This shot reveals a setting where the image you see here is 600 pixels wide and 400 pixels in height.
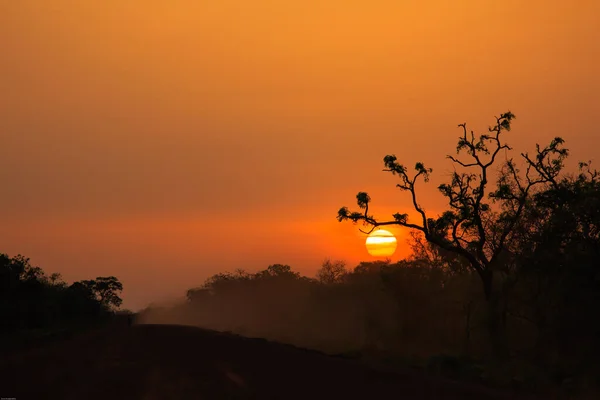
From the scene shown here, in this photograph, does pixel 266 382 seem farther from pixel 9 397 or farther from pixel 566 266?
pixel 566 266

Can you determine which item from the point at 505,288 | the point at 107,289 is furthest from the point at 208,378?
the point at 107,289

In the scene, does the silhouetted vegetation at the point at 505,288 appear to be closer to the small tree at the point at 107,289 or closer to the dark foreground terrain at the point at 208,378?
the dark foreground terrain at the point at 208,378

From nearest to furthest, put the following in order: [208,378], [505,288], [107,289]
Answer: [208,378] < [505,288] < [107,289]

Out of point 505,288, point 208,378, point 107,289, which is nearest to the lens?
point 208,378

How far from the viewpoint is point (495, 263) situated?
121ft

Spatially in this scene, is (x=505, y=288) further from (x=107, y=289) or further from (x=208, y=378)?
(x=107, y=289)

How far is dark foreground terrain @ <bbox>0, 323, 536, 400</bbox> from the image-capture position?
17.8 metres

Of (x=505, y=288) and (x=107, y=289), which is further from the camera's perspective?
(x=107, y=289)

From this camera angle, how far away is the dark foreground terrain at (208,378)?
17.8m

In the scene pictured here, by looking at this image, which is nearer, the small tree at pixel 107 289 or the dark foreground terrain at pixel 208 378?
the dark foreground terrain at pixel 208 378

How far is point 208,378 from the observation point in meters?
20.1

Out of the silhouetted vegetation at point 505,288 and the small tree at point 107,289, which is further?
the small tree at point 107,289

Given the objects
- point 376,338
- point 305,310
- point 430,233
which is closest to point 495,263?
point 430,233

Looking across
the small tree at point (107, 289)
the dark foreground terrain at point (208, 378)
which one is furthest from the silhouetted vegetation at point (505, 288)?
the small tree at point (107, 289)
